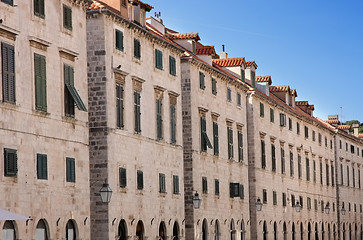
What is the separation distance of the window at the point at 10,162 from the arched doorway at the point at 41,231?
2.73 meters

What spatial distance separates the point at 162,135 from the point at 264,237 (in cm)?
2174

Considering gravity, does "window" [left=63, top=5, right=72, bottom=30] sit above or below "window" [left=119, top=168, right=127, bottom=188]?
above

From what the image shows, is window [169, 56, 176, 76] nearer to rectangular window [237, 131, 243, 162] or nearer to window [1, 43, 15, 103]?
rectangular window [237, 131, 243, 162]

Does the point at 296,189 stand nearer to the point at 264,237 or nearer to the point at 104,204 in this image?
the point at 264,237

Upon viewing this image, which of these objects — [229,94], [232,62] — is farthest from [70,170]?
[232,62]

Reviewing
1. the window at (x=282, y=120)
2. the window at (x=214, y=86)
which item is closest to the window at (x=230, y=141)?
the window at (x=214, y=86)

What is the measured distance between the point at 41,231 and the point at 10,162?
3551 millimetres

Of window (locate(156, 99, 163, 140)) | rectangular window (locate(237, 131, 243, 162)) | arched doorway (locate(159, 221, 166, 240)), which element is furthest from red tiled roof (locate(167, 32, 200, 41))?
arched doorway (locate(159, 221, 166, 240))

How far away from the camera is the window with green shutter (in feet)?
112

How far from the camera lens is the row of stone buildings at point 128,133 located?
3347 centimetres

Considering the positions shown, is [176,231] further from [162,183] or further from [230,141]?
[230,141]

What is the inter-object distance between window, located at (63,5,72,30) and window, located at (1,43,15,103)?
493 cm

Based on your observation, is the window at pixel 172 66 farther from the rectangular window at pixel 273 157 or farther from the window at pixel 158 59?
the rectangular window at pixel 273 157

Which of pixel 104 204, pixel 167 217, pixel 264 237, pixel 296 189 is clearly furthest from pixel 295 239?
pixel 104 204
